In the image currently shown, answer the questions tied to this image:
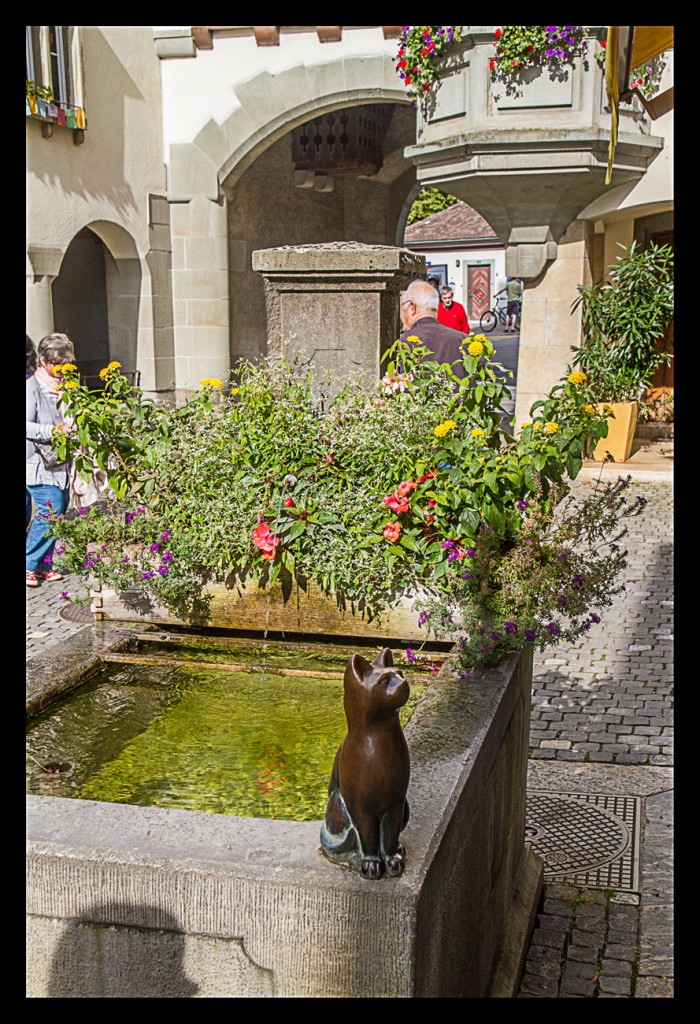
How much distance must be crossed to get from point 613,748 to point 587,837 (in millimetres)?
762

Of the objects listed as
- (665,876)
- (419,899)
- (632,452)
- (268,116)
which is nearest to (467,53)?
(268,116)

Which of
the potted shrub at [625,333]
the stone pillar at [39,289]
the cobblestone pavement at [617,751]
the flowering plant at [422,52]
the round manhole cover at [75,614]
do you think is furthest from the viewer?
the potted shrub at [625,333]

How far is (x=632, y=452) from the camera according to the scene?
11.9 metres

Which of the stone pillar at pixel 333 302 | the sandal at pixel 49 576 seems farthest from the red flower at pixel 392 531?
the sandal at pixel 49 576

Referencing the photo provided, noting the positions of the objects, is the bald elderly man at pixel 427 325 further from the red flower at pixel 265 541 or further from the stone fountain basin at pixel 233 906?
the stone fountain basin at pixel 233 906

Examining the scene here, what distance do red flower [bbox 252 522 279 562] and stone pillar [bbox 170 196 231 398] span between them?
31.0ft

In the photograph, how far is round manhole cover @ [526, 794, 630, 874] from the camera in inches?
157

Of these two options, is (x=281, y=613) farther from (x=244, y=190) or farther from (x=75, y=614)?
(x=244, y=190)

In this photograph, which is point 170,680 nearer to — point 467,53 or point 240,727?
point 240,727

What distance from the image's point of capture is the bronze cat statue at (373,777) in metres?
2.23

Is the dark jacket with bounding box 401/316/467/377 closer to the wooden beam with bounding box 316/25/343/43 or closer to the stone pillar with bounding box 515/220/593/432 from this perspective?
the stone pillar with bounding box 515/220/593/432

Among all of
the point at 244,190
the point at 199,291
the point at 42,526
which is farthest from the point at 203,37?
the point at 42,526

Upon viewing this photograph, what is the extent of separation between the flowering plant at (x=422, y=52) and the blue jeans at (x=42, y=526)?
5568 mm

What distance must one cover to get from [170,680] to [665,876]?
185cm
